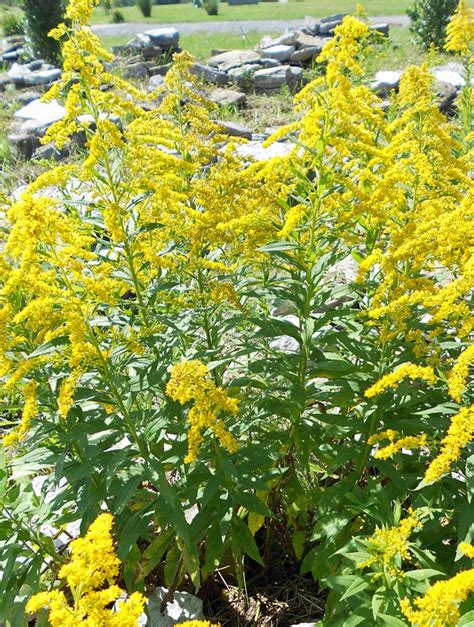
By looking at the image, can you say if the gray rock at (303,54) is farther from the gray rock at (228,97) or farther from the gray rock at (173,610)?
the gray rock at (173,610)

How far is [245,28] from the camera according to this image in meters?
21.9

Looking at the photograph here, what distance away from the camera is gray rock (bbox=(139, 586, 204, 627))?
282 centimetres

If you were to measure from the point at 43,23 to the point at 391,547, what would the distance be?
1681 cm

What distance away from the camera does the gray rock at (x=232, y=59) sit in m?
12.8

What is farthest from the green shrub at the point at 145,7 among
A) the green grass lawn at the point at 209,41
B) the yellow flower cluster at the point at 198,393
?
the yellow flower cluster at the point at 198,393

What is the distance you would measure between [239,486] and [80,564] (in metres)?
1.35

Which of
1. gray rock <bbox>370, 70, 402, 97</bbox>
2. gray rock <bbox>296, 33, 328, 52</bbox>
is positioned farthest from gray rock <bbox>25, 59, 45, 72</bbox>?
gray rock <bbox>370, 70, 402, 97</bbox>

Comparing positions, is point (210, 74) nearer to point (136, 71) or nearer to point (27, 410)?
point (136, 71)

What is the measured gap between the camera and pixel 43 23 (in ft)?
50.9

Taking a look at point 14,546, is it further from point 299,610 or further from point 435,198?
point 435,198

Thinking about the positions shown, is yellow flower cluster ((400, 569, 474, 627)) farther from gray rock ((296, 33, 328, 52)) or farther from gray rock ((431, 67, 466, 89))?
gray rock ((296, 33, 328, 52))

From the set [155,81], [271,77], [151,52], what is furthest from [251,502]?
[151,52]

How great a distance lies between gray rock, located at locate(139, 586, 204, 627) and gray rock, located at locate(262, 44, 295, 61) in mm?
12246

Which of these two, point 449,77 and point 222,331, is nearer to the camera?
point 222,331
